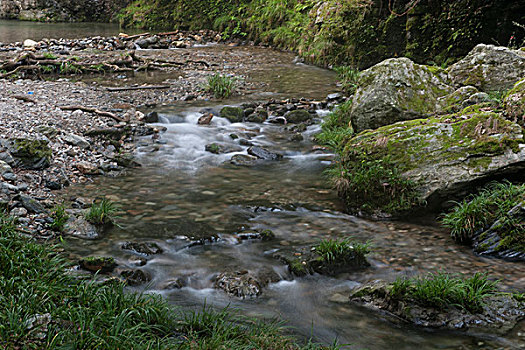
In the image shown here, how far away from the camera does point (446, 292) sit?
3.78 meters

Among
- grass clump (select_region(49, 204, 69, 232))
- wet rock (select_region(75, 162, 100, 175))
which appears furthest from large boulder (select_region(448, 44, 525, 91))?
grass clump (select_region(49, 204, 69, 232))

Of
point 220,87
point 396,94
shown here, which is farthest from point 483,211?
point 220,87

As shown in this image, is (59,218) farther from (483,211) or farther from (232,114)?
(232,114)

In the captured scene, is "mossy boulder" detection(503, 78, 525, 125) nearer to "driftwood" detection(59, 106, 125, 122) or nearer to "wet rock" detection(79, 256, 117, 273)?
"wet rock" detection(79, 256, 117, 273)

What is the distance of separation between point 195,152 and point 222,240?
12.5 ft

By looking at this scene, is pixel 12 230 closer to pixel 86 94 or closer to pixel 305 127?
pixel 305 127

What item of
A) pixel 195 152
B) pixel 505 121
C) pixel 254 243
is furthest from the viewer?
pixel 195 152

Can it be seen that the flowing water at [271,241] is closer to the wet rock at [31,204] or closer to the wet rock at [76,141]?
the wet rock at [31,204]

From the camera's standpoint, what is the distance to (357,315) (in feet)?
12.9

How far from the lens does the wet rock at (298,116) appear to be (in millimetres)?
10734

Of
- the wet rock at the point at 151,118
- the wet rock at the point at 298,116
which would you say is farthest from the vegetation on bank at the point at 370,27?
the wet rock at the point at 151,118

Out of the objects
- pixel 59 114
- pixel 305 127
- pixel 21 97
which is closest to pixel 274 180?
pixel 305 127

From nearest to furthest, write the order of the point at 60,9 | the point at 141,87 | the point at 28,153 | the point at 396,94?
the point at 28,153 → the point at 396,94 → the point at 141,87 → the point at 60,9

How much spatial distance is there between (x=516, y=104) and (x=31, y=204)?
247 inches
